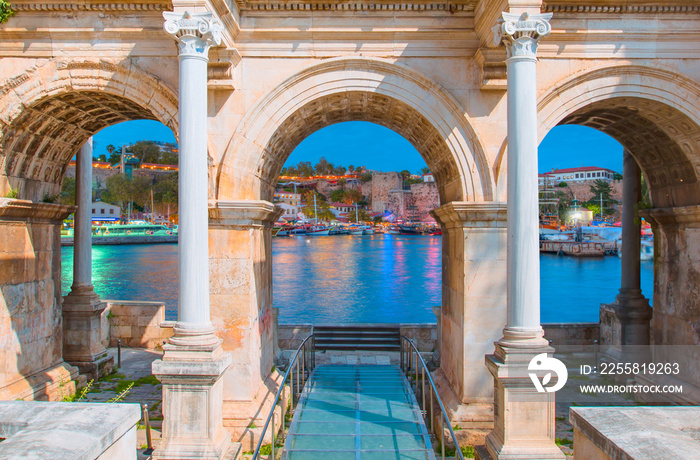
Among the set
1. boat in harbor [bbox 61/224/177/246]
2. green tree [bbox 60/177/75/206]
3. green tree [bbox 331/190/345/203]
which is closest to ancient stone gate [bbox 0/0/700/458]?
green tree [bbox 60/177/75/206]

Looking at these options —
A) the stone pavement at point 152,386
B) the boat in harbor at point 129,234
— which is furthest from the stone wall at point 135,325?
the boat in harbor at point 129,234

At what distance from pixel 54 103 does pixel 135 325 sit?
18.9ft

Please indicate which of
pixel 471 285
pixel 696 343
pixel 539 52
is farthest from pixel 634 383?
pixel 539 52

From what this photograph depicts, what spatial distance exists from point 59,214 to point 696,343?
10.2m

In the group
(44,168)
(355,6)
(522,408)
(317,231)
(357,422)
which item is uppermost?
(355,6)

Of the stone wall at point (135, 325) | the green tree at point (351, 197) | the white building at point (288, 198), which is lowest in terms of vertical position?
the stone wall at point (135, 325)

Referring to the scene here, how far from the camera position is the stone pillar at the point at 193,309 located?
4.86m

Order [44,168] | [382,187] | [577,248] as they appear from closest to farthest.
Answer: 1. [44,168]
2. [577,248]
3. [382,187]

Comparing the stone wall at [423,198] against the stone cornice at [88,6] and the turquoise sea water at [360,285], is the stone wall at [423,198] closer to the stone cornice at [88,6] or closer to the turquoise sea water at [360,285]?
the turquoise sea water at [360,285]

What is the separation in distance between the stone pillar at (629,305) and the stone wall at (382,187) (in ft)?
359

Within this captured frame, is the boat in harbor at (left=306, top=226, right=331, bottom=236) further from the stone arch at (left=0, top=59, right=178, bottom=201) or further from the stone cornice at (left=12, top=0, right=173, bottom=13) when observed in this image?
the stone cornice at (left=12, top=0, right=173, bottom=13)

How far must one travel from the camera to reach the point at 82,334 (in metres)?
8.45

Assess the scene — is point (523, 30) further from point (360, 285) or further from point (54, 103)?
point (360, 285)

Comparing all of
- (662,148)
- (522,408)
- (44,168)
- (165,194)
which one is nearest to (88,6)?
(44,168)
